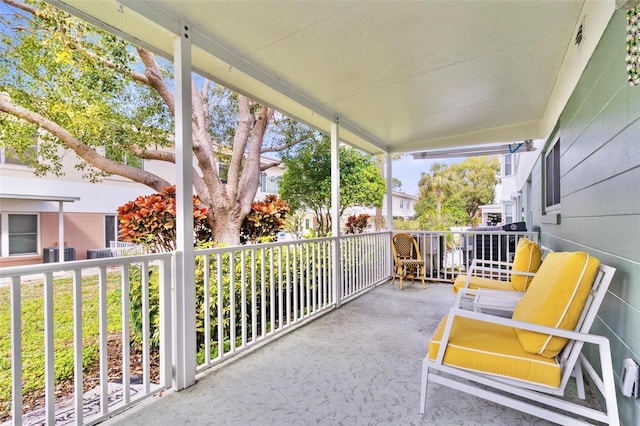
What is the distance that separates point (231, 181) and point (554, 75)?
5.24m

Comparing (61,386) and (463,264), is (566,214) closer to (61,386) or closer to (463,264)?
(463,264)

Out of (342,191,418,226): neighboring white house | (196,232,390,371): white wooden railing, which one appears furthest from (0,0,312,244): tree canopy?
(342,191,418,226): neighboring white house

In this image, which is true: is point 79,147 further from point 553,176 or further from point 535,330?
point 553,176

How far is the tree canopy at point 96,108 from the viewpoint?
424cm

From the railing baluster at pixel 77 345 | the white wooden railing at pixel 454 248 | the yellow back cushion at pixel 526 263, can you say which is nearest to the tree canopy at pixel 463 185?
the white wooden railing at pixel 454 248

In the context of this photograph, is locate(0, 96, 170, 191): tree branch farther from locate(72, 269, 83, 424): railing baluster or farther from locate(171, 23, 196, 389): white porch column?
locate(72, 269, 83, 424): railing baluster

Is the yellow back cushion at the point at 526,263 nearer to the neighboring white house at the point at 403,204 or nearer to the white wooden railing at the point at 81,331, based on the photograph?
the white wooden railing at the point at 81,331

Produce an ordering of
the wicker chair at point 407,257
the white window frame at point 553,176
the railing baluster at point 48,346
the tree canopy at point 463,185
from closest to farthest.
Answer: the railing baluster at point 48,346, the white window frame at point 553,176, the wicker chair at point 407,257, the tree canopy at point 463,185

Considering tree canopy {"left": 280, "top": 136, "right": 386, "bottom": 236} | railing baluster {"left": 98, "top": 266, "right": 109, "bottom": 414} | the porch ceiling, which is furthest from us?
tree canopy {"left": 280, "top": 136, "right": 386, "bottom": 236}

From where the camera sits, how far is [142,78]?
5145 mm

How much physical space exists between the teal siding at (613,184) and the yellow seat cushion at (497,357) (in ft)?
1.14

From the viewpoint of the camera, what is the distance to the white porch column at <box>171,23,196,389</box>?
2.12 meters

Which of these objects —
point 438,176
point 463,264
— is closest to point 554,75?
point 463,264

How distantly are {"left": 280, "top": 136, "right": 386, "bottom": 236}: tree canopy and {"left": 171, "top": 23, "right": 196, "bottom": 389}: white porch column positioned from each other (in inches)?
185
